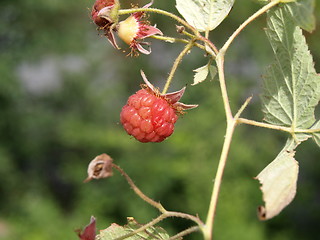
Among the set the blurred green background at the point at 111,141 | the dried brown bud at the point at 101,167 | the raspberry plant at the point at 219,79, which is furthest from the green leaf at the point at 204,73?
the blurred green background at the point at 111,141

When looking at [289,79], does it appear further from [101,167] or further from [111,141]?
[111,141]

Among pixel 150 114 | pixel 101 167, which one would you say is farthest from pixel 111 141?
pixel 101 167

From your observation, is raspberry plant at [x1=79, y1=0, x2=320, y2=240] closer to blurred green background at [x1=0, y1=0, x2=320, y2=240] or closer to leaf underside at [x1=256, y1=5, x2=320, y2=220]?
leaf underside at [x1=256, y1=5, x2=320, y2=220]

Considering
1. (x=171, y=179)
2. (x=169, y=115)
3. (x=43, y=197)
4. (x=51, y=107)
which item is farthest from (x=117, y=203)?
(x=169, y=115)

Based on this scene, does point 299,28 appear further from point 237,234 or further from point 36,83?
point 36,83

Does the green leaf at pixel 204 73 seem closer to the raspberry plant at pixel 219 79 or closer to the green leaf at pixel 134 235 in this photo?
the raspberry plant at pixel 219 79
